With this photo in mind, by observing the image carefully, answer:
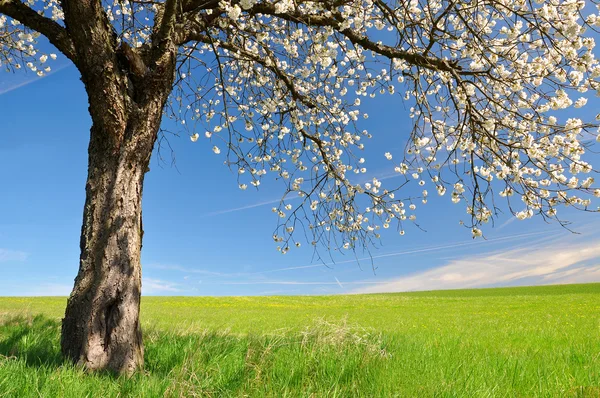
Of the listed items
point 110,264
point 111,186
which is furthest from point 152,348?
point 111,186

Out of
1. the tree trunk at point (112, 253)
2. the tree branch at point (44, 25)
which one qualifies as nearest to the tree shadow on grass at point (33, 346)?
the tree trunk at point (112, 253)

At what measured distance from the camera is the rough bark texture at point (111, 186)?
5242 millimetres

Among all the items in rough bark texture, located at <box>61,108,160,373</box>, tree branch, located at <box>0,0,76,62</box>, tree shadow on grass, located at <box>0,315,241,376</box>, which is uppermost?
tree branch, located at <box>0,0,76,62</box>

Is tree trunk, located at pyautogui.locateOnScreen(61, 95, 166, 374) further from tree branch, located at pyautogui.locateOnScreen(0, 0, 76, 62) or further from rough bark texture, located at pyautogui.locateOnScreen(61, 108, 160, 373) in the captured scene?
tree branch, located at pyautogui.locateOnScreen(0, 0, 76, 62)

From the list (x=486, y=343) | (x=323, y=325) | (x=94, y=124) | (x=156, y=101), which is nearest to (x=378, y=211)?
(x=486, y=343)

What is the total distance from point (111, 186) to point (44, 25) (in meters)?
2.64

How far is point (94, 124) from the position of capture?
5.84 m

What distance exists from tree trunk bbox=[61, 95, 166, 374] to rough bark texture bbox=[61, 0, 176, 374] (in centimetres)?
1

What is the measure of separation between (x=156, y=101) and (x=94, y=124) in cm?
84

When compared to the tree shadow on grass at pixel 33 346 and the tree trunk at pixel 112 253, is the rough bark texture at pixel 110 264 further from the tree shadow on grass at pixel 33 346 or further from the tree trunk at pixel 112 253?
the tree shadow on grass at pixel 33 346

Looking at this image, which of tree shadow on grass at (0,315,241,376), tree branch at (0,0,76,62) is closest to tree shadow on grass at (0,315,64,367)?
tree shadow on grass at (0,315,241,376)

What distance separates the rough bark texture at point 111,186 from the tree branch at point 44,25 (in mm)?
356

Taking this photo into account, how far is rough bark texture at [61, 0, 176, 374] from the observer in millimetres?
5242

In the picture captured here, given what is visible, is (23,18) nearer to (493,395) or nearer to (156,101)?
(156,101)
